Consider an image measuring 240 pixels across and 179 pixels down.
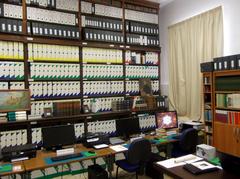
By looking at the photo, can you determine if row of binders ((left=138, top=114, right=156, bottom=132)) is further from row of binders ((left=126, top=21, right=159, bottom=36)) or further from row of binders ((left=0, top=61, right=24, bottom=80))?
row of binders ((left=0, top=61, right=24, bottom=80))

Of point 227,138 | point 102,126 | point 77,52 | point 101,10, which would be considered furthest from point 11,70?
point 227,138

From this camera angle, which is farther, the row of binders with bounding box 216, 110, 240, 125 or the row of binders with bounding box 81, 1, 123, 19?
the row of binders with bounding box 81, 1, 123, 19

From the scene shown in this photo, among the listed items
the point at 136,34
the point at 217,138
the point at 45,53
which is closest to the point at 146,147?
the point at 217,138

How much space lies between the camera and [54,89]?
13.8 ft

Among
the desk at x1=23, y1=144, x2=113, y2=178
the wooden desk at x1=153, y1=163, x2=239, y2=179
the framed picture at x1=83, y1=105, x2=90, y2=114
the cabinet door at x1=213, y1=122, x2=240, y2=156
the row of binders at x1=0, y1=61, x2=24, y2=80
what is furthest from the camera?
the framed picture at x1=83, y1=105, x2=90, y2=114

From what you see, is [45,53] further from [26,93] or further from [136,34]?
[136,34]

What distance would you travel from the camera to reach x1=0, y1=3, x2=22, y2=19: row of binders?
12.2 feet

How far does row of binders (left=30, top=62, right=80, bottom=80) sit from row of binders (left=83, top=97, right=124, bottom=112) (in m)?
0.58

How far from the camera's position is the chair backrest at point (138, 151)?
10.1 ft

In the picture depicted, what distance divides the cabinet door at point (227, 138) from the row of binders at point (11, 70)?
3717 mm

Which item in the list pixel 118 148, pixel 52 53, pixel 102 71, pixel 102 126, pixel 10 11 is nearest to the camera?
pixel 118 148

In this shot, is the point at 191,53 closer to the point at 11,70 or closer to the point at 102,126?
the point at 102,126

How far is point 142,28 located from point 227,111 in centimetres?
276

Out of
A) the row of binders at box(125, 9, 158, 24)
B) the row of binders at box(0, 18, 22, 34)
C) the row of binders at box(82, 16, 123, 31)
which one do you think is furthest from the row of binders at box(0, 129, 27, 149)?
the row of binders at box(125, 9, 158, 24)
